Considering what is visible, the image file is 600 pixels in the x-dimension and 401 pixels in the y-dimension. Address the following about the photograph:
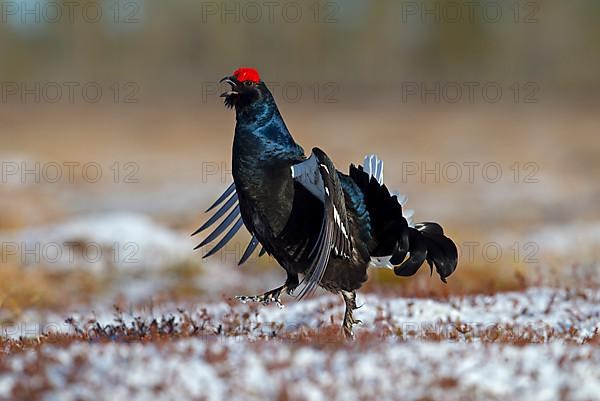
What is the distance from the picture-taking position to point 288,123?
124 ft

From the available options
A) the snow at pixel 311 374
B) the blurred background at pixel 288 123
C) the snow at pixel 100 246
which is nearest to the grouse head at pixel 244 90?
the snow at pixel 311 374

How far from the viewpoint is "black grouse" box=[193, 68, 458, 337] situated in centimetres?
573

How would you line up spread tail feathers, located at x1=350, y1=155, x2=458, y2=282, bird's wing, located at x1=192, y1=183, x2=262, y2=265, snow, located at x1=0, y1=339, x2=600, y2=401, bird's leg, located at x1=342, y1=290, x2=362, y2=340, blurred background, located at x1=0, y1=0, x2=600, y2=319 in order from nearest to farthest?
snow, located at x1=0, y1=339, x2=600, y2=401 < bird's leg, located at x1=342, y1=290, x2=362, y2=340 < spread tail feathers, located at x1=350, y1=155, x2=458, y2=282 < bird's wing, located at x1=192, y1=183, x2=262, y2=265 < blurred background, located at x1=0, y1=0, x2=600, y2=319

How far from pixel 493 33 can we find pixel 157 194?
36158mm

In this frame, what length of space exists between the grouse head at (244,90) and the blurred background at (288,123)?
3.71 metres

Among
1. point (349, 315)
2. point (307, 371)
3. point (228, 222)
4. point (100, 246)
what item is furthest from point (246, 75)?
point (100, 246)

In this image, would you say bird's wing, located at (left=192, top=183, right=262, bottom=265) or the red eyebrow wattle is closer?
the red eyebrow wattle

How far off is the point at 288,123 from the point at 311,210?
32151mm

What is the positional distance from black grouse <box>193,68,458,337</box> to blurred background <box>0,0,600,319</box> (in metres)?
2.87

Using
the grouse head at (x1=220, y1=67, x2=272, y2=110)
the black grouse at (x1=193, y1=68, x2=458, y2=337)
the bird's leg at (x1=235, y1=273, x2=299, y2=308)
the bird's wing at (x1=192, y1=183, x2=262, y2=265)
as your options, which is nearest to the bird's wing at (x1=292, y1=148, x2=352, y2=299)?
the black grouse at (x1=193, y1=68, x2=458, y2=337)

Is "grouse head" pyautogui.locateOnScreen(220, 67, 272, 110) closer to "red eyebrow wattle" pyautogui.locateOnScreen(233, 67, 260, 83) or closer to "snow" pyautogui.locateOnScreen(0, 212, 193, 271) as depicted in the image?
"red eyebrow wattle" pyautogui.locateOnScreen(233, 67, 260, 83)

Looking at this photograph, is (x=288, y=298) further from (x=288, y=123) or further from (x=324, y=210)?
(x=288, y=123)

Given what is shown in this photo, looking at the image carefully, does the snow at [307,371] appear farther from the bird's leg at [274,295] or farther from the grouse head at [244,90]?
the grouse head at [244,90]

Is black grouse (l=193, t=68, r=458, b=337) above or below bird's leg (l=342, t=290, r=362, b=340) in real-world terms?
above
